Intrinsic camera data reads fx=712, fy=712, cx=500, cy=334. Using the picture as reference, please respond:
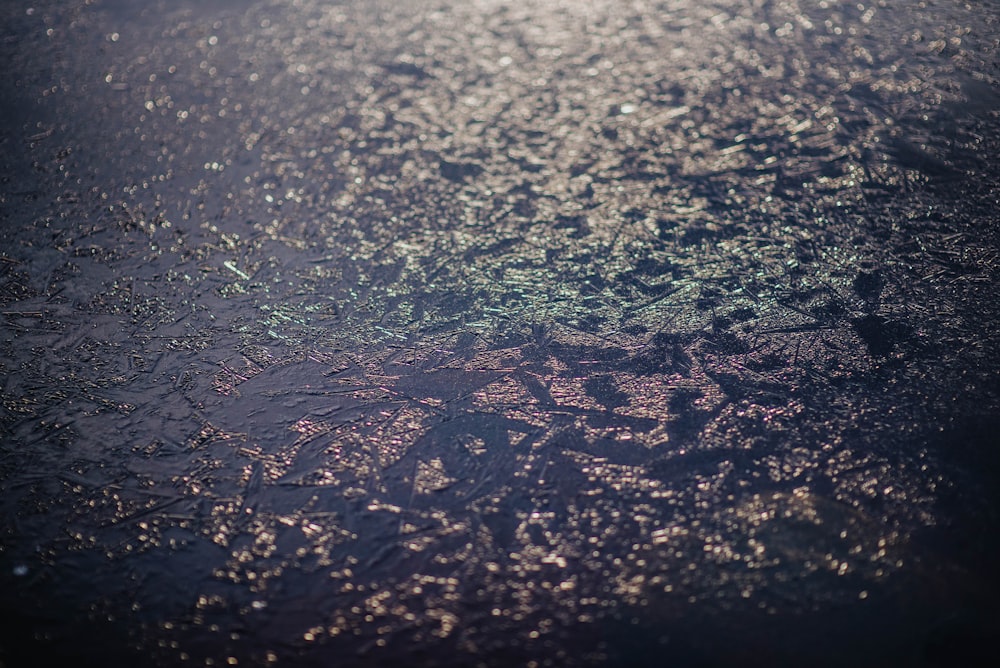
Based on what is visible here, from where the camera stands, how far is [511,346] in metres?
2.30

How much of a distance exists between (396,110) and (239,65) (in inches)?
35.9

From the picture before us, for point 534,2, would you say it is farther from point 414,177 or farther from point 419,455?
point 419,455

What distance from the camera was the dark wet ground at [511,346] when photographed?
5.75ft

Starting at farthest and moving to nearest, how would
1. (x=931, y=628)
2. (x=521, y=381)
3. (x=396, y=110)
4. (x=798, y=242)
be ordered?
(x=396, y=110)
(x=798, y=242)
(x=521, y=381)
(x=931, y=628)

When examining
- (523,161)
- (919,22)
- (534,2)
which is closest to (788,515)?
(523,161)

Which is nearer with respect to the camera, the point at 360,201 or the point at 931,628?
the point at 931,628

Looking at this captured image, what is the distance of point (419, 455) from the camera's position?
2045mm

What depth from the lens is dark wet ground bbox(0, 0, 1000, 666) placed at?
175 cm

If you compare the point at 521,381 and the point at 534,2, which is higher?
the point at 534,2

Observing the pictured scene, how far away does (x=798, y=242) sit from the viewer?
2535 millimetres

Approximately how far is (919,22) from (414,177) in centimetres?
250

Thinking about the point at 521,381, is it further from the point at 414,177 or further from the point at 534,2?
the point at 534,2

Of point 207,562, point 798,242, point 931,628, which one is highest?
point 798,242

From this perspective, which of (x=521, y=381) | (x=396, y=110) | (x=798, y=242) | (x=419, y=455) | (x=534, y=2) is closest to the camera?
(x=419, y=455)
